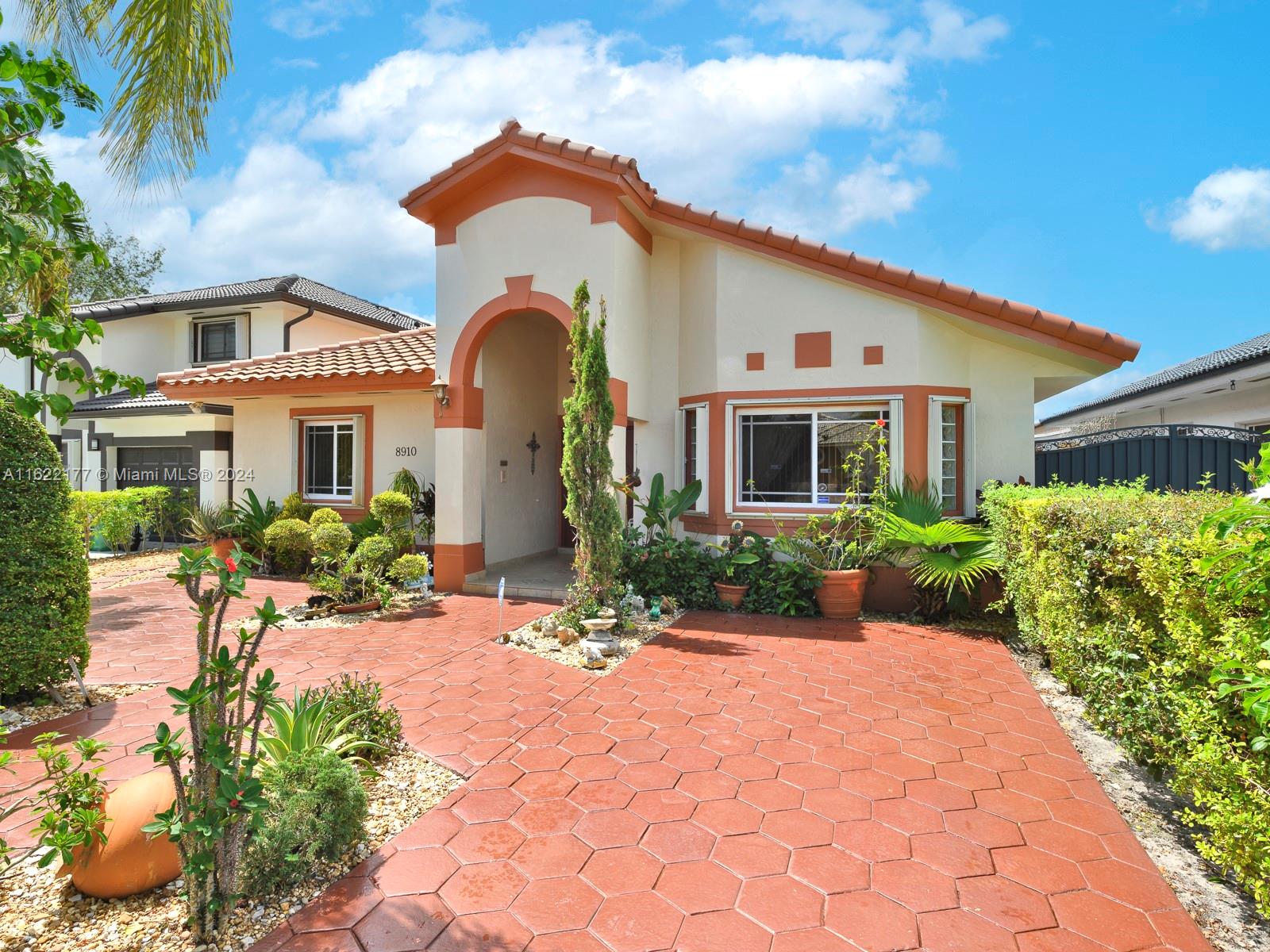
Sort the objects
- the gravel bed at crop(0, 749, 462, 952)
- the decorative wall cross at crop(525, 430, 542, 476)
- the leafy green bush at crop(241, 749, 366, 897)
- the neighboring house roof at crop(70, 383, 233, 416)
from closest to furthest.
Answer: the gravel bed at crop(0, 749, 462, 952), the leafy green bush at crop(241, 749, 366, 897), the decorative wall cross at crop(525, 430, 542, 476), the neighboring house roof at crop(70, 383, 233, 416)

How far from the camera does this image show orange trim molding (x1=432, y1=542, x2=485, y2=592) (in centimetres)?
1062

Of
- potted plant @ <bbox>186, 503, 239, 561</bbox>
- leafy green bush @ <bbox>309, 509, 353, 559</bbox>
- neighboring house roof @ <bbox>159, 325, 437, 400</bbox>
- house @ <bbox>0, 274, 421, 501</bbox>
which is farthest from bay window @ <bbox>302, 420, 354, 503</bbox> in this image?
leafy green bush @ <bbox>309, 509, 353, 559</bbox>

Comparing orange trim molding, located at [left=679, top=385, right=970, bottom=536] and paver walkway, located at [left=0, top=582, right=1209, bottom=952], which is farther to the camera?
orange trim molding, located at [left=679, top=385, right=970, bottom=536]

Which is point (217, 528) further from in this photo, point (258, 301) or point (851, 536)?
point (851, 536)

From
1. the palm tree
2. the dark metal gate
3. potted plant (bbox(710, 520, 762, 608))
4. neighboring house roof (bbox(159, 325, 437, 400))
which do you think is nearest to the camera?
the palm tree

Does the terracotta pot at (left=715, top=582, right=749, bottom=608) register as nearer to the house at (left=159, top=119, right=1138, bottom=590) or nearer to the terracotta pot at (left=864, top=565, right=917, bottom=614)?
the house at (left=159, top=119, right=1138, bottom=590)

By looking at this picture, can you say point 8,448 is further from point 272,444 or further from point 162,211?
point 272,444

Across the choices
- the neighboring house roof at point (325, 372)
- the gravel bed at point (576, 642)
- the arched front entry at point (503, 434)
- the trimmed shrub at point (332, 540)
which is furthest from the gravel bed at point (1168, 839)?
the neighboring house roof at point (325, 372)

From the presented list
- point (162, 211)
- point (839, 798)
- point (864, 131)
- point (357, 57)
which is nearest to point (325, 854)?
point (839, 798)

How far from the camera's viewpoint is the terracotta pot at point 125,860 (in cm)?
297

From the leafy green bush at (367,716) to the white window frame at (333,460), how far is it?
356 inches

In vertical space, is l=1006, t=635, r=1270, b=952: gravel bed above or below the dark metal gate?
below

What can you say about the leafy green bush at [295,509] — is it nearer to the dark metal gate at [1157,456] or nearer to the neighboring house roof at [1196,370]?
the dark metal gate at [1157,456]

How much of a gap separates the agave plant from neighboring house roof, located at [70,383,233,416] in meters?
14.5
